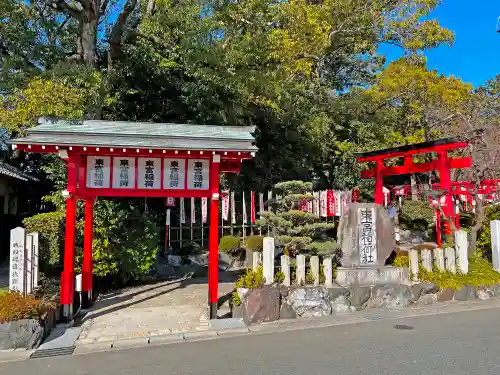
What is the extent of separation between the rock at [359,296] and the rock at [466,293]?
270 cm

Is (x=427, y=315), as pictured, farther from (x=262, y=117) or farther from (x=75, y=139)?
(x=262, y=117)

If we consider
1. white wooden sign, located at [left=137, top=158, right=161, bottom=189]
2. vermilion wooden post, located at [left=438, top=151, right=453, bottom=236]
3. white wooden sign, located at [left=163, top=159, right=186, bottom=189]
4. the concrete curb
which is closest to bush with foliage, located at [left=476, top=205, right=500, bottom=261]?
vermilion wooden post, located at [left=438, top=151, right=453, bottom=236]

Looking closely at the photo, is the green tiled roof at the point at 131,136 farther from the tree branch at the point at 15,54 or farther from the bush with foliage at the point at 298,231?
the tree branch at the point at 15,54

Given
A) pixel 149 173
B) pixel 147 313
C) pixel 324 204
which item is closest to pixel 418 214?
pixel 324 204

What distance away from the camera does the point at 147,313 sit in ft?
31.6

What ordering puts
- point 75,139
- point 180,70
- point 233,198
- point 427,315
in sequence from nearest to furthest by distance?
point 75,139 < point 427,315 < point 180,70 < point 233,198

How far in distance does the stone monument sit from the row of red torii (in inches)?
139

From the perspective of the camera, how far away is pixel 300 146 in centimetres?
2103

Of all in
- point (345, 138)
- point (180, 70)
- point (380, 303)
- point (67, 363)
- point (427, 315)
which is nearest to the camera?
point (67, 363)

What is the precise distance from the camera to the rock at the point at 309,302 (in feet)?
30.7

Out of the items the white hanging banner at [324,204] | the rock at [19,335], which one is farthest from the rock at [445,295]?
the rock at [19,335]

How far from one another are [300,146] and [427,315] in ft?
42.0

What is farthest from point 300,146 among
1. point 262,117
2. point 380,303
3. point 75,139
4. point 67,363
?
point 67,363

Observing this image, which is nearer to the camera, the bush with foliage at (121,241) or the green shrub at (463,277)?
the green shrub at (463,277)
